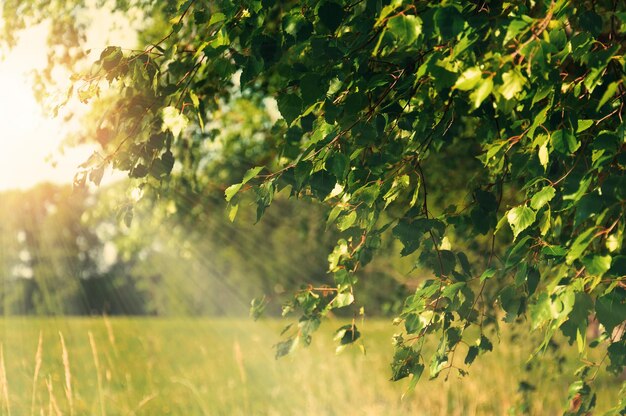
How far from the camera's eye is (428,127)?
3.76 m

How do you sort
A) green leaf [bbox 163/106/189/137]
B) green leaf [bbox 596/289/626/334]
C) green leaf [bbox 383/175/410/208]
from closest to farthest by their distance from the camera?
green leaf [bbox 596/289/626/334] < green leaf [bbox 163/106/189/137] < green leaf [bbox 383/175/410/208]

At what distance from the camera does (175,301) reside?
116 ft

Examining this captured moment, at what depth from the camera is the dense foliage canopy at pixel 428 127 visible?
9.08 ft

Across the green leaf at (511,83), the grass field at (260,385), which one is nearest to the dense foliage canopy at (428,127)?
the green leaf at (511,83)

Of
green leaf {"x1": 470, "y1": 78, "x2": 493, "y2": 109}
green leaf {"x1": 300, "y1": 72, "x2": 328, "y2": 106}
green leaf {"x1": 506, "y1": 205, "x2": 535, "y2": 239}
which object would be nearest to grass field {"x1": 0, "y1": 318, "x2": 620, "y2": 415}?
green leaf {"x1": 300, "y1": 72, "x2": 328, "y2": 106}

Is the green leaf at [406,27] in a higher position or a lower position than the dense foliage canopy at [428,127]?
higher

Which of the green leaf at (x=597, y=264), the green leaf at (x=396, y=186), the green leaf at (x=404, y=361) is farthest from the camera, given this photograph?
the green leaf at (x=404, y=361)

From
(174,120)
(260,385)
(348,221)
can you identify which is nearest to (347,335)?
(348,221)

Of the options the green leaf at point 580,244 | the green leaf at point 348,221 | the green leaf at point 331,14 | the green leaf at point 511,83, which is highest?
the green leaf at point 331,14

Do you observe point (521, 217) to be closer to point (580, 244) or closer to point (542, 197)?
point (542, 197)

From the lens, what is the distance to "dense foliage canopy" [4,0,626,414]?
2.77m

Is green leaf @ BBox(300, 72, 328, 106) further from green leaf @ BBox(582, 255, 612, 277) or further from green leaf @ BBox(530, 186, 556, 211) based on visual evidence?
green leaf @ BBox(582, 255, 612, 277)

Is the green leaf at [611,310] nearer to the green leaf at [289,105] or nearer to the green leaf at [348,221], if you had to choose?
the green leaf at [348,221]

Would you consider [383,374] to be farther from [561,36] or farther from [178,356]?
[561,36]
